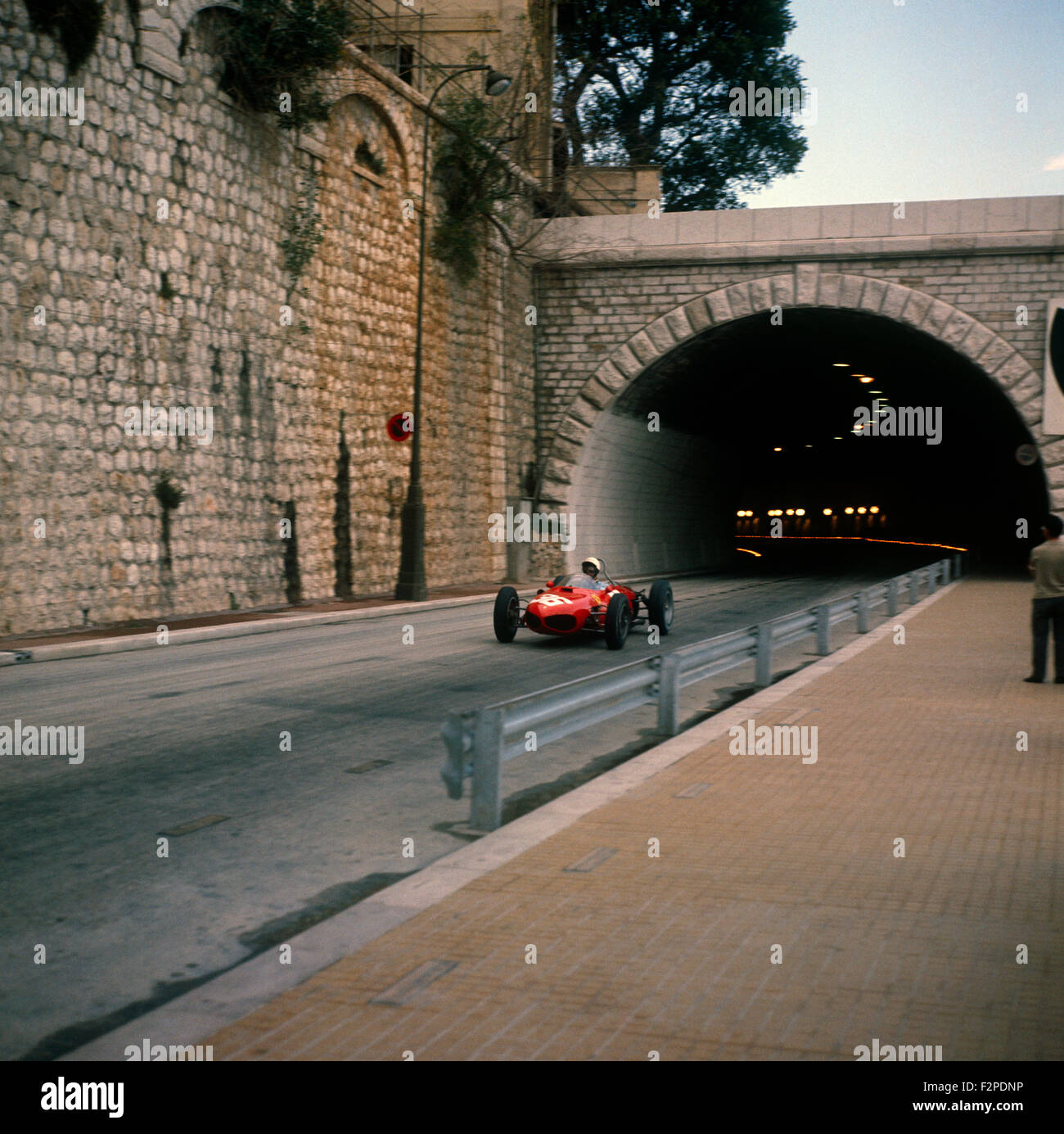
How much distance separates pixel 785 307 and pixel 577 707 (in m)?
23.8

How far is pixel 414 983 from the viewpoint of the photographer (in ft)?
12.7

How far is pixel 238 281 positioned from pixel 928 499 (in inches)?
2274

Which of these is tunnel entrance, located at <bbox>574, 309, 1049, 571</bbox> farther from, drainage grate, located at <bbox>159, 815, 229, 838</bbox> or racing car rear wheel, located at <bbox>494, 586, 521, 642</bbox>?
drainage grate, located at <bbox>159, 815, 229, 838</bbox>

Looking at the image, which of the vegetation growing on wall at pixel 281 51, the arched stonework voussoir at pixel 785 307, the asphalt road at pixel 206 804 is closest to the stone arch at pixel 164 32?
the vegetation growing on wall at pixel 281 51

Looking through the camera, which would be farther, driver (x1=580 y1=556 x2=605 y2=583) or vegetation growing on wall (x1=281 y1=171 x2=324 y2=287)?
vegetation growing on wall (x1=281 y1=171 x2=324 y2=287)

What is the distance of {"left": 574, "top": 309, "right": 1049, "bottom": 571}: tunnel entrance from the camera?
104 feet

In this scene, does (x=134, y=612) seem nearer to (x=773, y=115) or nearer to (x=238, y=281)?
(x=238, y=281)

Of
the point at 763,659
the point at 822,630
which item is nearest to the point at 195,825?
Answer: the point at 763,659

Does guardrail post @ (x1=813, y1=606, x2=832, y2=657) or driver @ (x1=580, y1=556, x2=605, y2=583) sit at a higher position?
driver @ (x1=580, y1=556, x2=605, y2=583)

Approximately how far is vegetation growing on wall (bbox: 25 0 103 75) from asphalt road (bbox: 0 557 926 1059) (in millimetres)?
7917

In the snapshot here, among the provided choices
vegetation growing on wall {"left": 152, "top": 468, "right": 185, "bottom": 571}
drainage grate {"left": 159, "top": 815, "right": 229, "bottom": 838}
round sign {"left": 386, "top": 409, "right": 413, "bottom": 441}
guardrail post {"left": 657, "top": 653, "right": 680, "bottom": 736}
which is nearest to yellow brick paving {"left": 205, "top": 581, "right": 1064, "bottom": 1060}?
guardrail post {"left": 657, "top": 653, "right": 680, "bottom": 736}

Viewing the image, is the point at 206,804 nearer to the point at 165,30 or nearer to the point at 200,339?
the point at 200,339

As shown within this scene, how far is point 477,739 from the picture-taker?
6.11 metres
